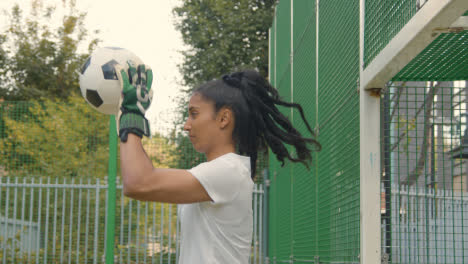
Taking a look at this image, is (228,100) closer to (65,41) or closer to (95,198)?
(95,198)

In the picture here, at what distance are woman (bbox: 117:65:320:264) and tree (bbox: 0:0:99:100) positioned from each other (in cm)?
1998

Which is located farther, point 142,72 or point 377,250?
point 377,250

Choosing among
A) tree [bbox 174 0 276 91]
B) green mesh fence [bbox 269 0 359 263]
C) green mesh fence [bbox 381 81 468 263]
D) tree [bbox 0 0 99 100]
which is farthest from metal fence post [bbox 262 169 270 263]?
tree [bbox 0 0 99 100]

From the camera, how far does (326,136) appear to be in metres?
4.43

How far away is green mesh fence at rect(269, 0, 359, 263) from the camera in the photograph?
11.5ft

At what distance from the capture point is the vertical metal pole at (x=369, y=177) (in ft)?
9.59

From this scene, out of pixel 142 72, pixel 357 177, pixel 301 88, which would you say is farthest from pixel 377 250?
pixel 301 88

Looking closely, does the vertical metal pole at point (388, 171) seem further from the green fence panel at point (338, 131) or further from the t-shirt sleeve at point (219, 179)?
the t-shirt sleeve at point (219, 179)

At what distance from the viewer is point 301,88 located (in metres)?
5.80

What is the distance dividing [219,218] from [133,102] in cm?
52

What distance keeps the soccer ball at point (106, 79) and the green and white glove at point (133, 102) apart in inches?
2.8

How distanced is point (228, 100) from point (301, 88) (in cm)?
334

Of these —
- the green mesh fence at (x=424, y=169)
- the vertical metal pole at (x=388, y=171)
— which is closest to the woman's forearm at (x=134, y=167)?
the green mesh fence at (x=424, y=169)

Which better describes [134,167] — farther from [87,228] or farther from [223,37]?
[223,37]
